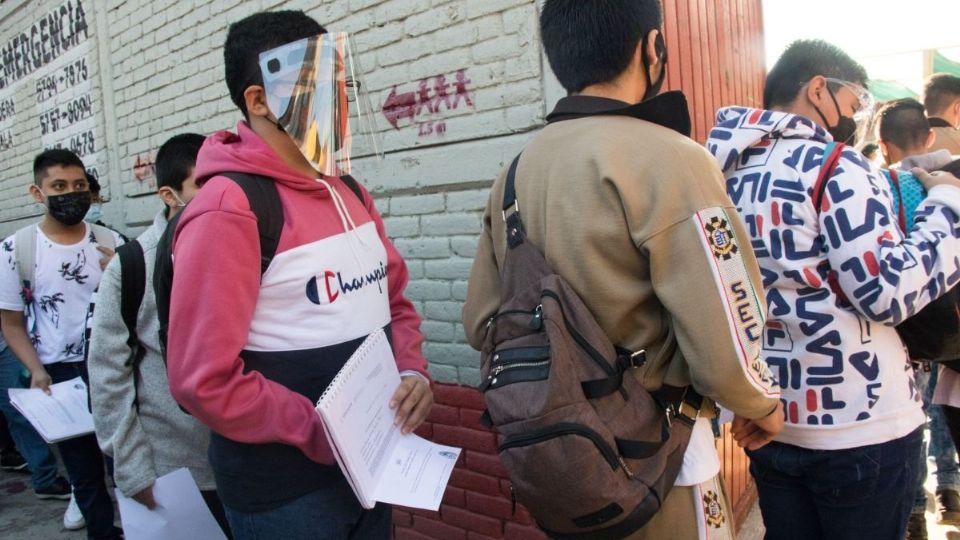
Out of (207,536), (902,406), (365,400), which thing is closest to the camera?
(365,400)

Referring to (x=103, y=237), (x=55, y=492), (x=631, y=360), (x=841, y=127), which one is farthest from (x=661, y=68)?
(x=55, y=492)

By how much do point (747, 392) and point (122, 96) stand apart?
201 inches

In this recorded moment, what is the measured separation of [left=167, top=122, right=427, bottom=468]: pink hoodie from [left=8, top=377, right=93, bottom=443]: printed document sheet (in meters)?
2.03

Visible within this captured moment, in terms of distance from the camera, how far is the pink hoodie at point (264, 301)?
1.45 m

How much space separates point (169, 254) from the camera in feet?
5.56

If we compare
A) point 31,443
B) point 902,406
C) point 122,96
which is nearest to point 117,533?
point 31,443

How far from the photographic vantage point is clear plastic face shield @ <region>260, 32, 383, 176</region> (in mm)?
1665

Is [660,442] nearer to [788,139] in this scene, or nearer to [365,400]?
[365,400]

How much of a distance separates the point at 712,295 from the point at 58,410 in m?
3.21

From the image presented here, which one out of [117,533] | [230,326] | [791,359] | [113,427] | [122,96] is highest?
[122,96]

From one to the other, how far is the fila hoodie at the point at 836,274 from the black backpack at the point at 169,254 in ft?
3.97

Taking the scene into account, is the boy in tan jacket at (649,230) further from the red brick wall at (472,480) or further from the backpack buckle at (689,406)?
the red brick wall at (472,480)

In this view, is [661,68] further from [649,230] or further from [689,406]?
[689,406]

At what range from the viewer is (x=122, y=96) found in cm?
493
